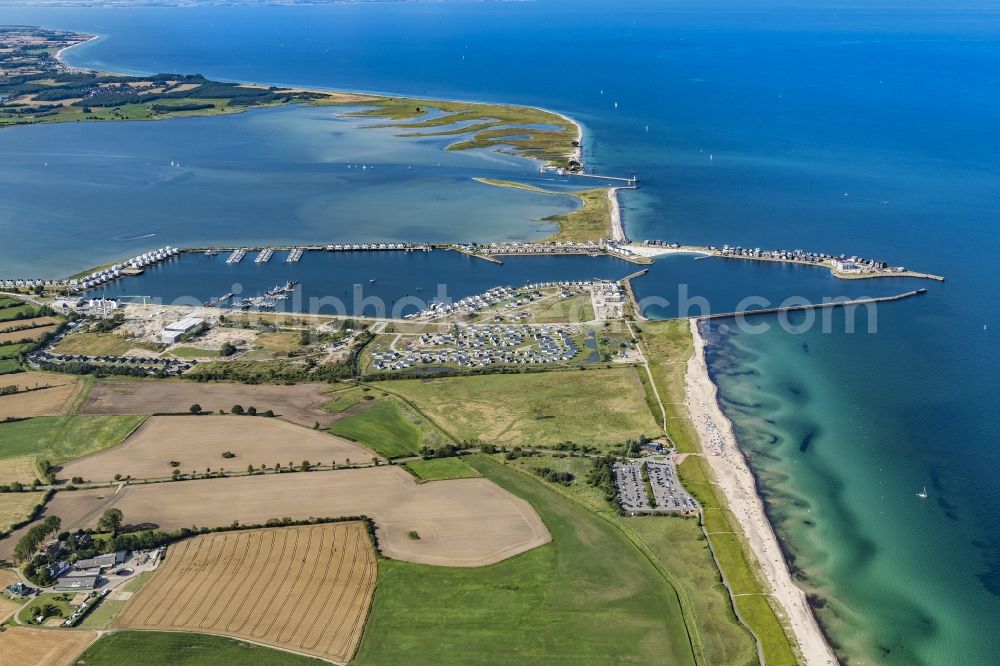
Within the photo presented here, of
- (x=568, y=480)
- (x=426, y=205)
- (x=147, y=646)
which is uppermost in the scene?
(x=426, y=205)

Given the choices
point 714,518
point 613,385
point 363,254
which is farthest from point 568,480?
point 363,254

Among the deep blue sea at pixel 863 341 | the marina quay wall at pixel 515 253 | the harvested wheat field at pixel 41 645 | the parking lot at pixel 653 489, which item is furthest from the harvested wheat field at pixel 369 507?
the marina quay wall at pixel 515 253

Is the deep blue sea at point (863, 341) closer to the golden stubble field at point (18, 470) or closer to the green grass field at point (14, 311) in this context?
the green grass field at point (14, 311)

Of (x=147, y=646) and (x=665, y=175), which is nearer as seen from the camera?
(x=147, y=646)

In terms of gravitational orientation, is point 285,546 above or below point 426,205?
below

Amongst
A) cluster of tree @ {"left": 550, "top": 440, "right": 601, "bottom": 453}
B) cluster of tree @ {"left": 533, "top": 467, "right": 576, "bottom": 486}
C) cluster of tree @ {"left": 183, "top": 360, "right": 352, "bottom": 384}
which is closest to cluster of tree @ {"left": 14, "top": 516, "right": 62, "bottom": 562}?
cluster of tree @ {"left": 183, "top": 360, "right": 352, "bottom": 384}

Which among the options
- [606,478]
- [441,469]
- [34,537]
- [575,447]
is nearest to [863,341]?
[575,447]

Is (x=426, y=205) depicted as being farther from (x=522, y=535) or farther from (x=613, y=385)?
(x=522, y=535)
